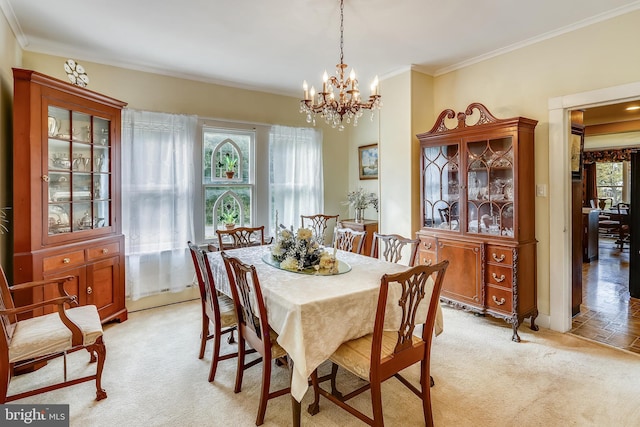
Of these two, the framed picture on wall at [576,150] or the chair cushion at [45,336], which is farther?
the framed picture on wall at [576,150]

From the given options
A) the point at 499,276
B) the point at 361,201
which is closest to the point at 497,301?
the point at 499,276

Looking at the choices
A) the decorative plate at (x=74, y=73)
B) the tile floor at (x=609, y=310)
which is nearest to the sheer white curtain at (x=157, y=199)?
the decorative plate at (x=74, y=73)

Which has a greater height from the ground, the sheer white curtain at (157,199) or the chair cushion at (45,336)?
the sheer white curtain at (157,199)

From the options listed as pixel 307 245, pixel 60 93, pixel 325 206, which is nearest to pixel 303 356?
pixel 307 245

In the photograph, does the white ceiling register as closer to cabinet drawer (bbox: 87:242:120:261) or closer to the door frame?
the door frame

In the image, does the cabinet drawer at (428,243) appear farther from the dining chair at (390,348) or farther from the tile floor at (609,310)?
the dining chair at (390,348)

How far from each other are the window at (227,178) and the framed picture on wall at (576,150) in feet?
12.0

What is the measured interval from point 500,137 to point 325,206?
110 inches

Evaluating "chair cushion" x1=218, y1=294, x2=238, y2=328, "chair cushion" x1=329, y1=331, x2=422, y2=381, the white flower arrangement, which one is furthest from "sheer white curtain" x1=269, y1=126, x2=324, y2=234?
"chair cushion" x1=329, y1=331, x2=422, y2=381

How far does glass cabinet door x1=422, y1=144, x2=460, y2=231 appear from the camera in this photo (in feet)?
12.0

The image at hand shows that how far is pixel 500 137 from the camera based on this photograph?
323 centimetres

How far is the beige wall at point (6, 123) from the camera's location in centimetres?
273

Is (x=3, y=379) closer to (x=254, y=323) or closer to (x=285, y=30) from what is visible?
(x=254, y=323)

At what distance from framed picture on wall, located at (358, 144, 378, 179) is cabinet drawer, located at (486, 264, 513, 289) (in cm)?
232
